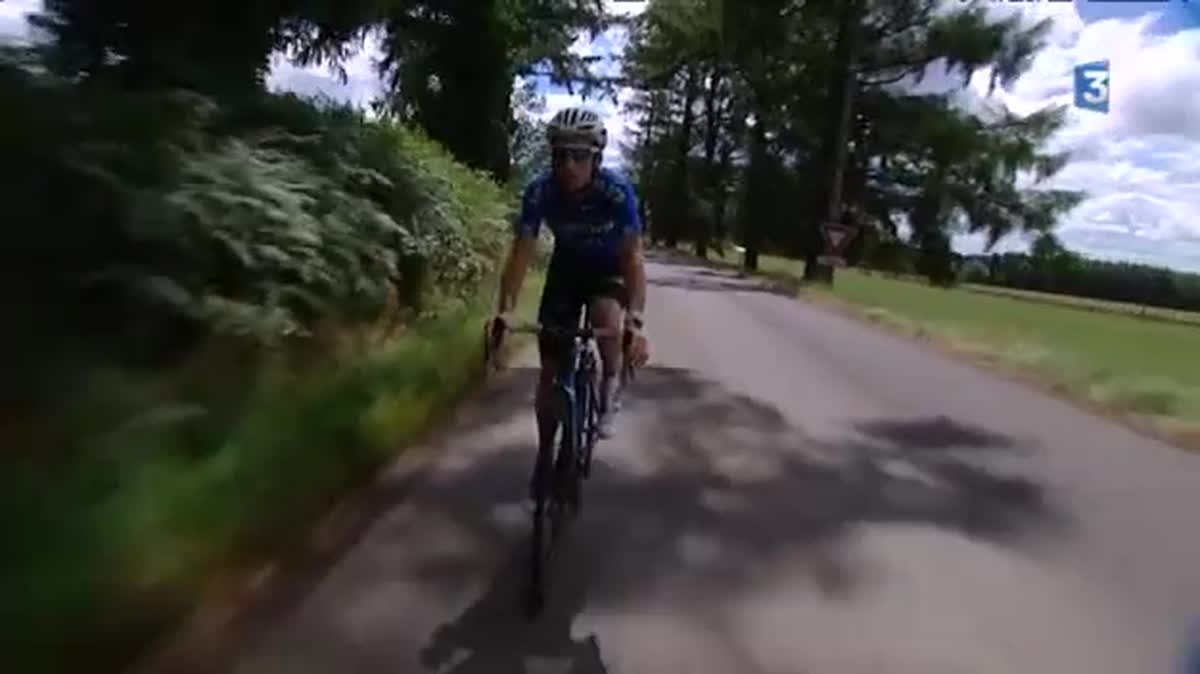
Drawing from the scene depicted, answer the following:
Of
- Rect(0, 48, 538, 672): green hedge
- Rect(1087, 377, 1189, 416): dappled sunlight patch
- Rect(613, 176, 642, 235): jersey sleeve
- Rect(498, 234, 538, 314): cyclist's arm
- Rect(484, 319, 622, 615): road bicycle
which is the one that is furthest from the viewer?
Rect(1087, 377, 1189, 416): dappled sunlight patch

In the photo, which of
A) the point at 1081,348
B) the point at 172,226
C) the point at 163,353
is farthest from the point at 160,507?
the point at 1081,348

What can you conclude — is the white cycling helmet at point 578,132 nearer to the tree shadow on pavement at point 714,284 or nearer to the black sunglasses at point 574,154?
the black sunglasses at point 574,154

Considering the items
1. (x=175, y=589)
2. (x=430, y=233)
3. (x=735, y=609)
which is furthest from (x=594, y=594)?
(x=430, y=233)

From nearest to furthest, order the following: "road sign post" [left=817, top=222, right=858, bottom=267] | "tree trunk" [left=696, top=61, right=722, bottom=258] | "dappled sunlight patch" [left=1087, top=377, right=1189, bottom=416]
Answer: "dappled sunlight patch" [left=1087, top=377, right=1189, bottom=416], "road sign post" [left=817, top=222, right=858, bottom=267], "tree trunk" [left=696, top=61, right=722, bottom=258]

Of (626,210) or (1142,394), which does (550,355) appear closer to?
(626,210)

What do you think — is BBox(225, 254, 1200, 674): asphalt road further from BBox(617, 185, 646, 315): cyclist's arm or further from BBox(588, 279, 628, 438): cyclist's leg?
BBox(617, 185, 646, 315): cyclist's arm

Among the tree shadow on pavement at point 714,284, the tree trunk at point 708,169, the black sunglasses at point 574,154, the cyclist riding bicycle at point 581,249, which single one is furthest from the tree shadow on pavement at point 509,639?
the tree trunk at point 708,169

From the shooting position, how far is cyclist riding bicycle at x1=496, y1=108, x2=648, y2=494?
6246 mm

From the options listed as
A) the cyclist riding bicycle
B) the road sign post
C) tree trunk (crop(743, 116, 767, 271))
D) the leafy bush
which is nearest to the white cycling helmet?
the cyclist riding bicycle

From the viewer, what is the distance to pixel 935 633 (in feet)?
18.9

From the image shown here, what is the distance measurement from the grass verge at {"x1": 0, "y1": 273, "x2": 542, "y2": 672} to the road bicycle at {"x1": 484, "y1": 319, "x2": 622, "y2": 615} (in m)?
1.27

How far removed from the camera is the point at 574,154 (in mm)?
6215

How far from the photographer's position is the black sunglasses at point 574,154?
621 centimetres

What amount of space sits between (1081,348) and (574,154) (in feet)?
63.2
